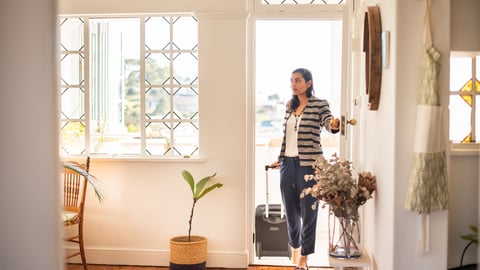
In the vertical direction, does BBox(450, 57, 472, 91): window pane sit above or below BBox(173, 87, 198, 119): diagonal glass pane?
above

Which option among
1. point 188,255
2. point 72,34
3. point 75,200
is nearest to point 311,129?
point 188,255

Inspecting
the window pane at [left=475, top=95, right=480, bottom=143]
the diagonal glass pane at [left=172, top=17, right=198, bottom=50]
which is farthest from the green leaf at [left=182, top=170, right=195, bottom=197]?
the window pane at [left=475, top=95, right=480, bottom=143]

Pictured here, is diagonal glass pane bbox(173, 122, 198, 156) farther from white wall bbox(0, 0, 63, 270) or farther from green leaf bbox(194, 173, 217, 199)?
white wall bbox(0, 0, 63, 270)

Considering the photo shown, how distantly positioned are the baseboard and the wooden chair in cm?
14

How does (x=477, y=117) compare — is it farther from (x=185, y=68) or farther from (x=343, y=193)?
(x=185, y=68)

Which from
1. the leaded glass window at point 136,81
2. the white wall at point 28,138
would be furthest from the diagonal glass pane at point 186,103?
the white wall at point 28,138

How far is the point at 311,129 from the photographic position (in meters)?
4.21

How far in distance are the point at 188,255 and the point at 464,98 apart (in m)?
2.19

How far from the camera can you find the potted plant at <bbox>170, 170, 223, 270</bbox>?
14.1 feet

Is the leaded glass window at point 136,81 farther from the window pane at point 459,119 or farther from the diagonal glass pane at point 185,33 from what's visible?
the window pane at point 459,119

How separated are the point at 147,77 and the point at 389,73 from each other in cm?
220

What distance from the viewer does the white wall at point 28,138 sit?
158 cm

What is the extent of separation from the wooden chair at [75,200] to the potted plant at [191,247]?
0.67 metres

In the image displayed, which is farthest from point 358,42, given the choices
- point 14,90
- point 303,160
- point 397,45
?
point 14,90
